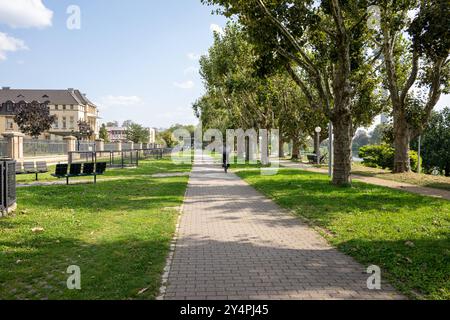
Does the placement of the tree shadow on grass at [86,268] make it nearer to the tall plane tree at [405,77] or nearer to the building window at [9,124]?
the tall plane tree at [405,77]

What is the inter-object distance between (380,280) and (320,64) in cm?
1571

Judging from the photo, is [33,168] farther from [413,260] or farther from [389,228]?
[413,260]

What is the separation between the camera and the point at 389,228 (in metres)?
8.55

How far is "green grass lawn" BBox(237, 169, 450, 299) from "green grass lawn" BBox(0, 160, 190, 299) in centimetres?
325

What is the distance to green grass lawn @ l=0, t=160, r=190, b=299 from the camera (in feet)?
16.6

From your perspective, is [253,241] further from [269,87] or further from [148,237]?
[269,87]

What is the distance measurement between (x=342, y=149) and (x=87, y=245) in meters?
11.8

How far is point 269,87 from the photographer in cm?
3225

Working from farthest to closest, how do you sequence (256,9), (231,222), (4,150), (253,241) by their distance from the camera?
(4,150), (256,9), (231,222), (253,241)

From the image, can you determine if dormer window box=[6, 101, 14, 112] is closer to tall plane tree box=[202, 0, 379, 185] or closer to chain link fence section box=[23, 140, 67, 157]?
chain link fence section box=[23, 140, 67, 157]

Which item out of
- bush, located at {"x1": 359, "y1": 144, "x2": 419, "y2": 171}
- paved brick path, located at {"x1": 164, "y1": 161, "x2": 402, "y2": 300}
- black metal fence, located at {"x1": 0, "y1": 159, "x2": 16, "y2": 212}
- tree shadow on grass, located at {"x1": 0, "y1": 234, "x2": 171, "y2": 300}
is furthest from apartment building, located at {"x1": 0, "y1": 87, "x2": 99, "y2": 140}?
tree shadow on grass, located at {"x1": 0, "y1": 234, "x2": 171, "y2": 300}

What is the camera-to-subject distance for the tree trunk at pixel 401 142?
2283cm

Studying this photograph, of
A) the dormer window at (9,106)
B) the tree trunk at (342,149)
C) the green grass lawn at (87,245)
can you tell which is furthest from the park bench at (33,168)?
the dormer window at (9,106)
